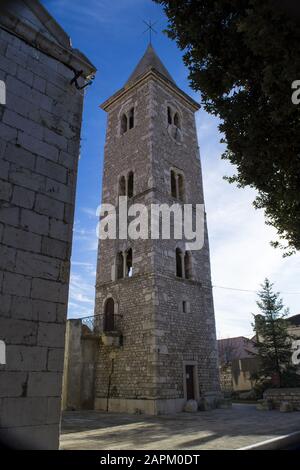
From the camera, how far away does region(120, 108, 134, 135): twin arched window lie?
1964 cm

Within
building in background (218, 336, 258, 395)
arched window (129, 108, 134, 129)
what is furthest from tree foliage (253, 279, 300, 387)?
arched window (129, 108, 134, 129)

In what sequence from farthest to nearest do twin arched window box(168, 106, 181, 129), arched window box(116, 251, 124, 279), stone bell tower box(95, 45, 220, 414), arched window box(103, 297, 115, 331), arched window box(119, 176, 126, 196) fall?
twin arched window box(168, 106, 181, 129) → arched window box(119, 176, 126, 196) → arched window box(116, 251, 124, 279) → arched window box(103, 297, 115, 331) → stone bell tower box(95, 45, 220, 414)

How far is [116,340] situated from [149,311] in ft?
6.92

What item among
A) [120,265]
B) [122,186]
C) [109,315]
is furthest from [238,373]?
[122,186]

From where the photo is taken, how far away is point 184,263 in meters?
15.9

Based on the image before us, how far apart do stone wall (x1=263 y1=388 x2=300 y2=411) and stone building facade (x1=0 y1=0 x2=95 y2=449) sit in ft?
36.5

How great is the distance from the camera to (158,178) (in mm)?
16188

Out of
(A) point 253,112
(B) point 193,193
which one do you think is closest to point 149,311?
(B) point 193,193

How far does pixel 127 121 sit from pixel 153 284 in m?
10.8

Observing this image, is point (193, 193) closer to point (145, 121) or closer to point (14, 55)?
point (145, 121)

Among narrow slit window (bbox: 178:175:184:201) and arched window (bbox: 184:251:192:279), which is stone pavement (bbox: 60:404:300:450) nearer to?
arched window (bbox: 184:251:192:279)

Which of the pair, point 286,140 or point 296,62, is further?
point 286,140

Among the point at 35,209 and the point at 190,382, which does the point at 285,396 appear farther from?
the point at 35,209

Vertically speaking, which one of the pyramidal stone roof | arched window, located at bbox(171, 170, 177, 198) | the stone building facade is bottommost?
the stone building facade
